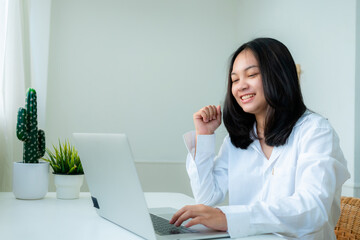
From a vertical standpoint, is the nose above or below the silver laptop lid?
above

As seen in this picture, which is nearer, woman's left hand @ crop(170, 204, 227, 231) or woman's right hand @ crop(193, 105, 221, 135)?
woman's left hand @ crop(170, 204, 227, 231)

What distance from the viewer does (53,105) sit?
3.04 meters

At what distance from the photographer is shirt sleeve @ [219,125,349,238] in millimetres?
947

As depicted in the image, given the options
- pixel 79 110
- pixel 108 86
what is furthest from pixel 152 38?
pixel 79 110

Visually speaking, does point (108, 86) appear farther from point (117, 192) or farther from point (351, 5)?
point (117, 192)

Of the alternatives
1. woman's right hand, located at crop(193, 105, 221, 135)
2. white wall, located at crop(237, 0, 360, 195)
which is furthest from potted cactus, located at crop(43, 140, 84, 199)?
white wall, located at crop(237, 0, 360, 195)

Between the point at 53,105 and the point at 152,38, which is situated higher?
the point at 152,38

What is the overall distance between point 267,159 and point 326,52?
1.35m

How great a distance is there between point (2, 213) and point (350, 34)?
1992 mm

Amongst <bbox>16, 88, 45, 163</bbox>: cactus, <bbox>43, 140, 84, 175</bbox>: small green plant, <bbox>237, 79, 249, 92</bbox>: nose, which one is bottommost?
<bbox>43, 140, 84, 175</bbox>: small green plant

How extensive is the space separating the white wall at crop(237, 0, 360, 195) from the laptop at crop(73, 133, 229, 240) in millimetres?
1549

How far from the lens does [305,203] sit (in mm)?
1001

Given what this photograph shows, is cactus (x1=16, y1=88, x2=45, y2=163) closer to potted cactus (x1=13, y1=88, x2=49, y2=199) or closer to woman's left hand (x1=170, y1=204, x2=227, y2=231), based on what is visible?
potted cactus (x1=13, y1=88, x2=49, y2=199)

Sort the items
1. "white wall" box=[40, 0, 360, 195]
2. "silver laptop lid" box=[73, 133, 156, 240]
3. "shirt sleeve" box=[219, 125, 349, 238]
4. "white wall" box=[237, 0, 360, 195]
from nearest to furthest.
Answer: "silver laptop lid" box=[73, 133, 156, 240]
"shirt sleeve" box=[219, 125, 349, 238]
"white wall" box=[237, 0, 360, 195]
"white wall" box=[40, 0, 360, 195]
